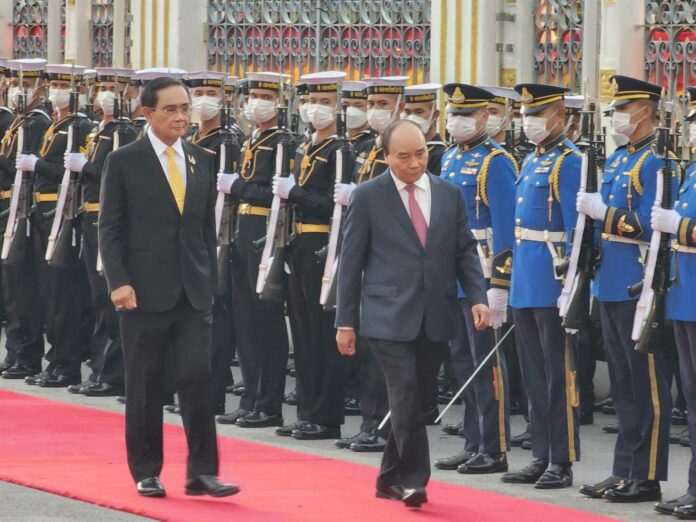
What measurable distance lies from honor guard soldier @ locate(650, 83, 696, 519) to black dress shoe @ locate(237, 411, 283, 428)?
10.2 ft

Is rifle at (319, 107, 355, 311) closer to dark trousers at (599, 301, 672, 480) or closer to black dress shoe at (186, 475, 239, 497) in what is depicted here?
dark trousers at (599, 301, 672, 480)

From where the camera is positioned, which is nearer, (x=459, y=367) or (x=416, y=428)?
(x=416, y=428)

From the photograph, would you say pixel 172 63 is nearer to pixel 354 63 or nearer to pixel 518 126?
pixel 354 63

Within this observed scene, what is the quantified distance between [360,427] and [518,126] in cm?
294

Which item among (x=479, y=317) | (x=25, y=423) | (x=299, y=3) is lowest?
(x=25, y=423)

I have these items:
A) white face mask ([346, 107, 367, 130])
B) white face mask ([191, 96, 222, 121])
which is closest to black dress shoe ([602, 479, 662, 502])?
white face mask ([346, 107, 367, 130])

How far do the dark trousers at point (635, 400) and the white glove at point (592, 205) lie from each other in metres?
0.40

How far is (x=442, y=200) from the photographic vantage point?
8.09 m

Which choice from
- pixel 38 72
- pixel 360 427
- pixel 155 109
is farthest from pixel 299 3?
pixel 155 109

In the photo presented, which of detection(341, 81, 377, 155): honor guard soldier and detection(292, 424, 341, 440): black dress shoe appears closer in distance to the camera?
detection(292, 424, 341, 440): black dress shoe

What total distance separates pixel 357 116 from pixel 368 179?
0.69 meters

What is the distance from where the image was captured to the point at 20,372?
12836mm

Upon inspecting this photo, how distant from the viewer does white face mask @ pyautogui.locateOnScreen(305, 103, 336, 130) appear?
10430 mm

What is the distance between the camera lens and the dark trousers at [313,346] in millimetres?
10383
